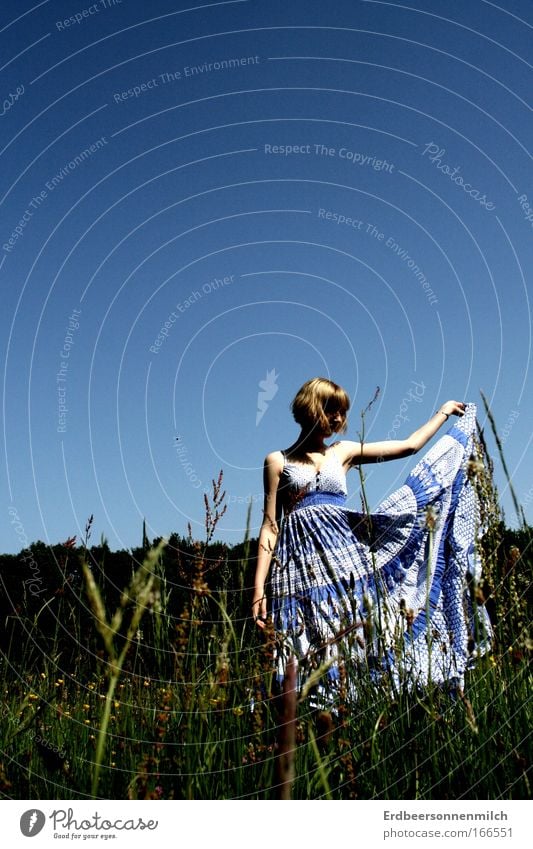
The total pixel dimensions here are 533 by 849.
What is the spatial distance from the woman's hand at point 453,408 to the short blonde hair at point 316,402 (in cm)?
109

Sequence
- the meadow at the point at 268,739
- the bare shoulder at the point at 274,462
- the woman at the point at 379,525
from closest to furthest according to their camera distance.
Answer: the meadow at the point at 268,739 < the woman at the point at 379,525 < the bare shoulder at the point at 274,462

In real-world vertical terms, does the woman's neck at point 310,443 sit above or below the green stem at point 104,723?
above

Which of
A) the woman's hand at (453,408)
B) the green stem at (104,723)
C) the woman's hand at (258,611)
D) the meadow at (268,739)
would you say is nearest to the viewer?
the green stem at (104,723)

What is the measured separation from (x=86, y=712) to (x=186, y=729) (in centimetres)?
158

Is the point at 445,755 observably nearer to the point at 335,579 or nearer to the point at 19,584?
the point at 335,579

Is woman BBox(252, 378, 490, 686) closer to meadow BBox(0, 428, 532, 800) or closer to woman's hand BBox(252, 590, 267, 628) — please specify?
woman's hand BBox(252, 590, 267, 628)

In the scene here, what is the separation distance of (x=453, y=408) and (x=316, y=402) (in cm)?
127

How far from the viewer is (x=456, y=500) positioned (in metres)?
5.02

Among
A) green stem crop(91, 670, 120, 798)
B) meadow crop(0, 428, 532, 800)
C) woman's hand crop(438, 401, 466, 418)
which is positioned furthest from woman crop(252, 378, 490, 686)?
green stem crop(91, 670, 120, 798)

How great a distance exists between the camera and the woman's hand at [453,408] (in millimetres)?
5160

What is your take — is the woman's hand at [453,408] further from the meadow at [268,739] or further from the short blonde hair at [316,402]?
the meadow at [268,739]

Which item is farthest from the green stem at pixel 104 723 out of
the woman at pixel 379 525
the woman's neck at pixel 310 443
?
the woman's neck at pixel 310 443

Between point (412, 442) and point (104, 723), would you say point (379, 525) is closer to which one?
point (412, 442)

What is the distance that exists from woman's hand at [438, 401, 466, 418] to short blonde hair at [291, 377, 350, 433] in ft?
3.58
